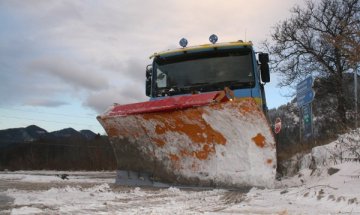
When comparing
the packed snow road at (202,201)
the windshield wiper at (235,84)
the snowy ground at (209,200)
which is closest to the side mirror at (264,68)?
the windshield wiper at (235,84)

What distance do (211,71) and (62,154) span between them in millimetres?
29363

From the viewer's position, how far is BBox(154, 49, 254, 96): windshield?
301 inches

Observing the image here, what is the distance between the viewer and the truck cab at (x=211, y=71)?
24.9 feet

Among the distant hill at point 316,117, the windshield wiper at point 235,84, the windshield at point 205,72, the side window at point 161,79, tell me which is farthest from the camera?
the distant hill at point 316,117

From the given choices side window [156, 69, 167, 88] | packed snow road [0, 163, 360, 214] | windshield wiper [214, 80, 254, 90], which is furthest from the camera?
side window [156, 69, 167, 88]

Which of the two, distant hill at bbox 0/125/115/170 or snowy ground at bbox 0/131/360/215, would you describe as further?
distant hill at bbox 0/125/115/170

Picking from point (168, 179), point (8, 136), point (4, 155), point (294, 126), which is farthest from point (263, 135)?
point (8, 136)

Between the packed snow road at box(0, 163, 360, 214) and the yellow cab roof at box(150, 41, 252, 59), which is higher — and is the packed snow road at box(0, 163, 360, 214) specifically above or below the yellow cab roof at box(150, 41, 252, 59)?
below

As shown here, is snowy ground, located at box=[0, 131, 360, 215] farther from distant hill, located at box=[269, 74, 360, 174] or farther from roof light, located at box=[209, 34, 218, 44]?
distant hill, located at box=[269, 74, 360, 174]

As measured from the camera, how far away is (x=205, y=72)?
786 cm

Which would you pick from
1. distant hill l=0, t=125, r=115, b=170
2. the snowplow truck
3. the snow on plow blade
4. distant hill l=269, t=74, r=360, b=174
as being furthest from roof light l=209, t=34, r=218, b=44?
distant hill l=0, t=125, r=115, b=170

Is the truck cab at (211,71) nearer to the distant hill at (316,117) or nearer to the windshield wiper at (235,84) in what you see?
the windshield wiper at (235,84)

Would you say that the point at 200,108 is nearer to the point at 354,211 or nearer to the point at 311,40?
the point at 354,211

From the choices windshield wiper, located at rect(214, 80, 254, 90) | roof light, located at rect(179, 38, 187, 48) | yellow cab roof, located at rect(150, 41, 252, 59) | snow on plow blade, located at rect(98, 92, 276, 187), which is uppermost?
roof light, located at rect(179, 38, 187, 48)
